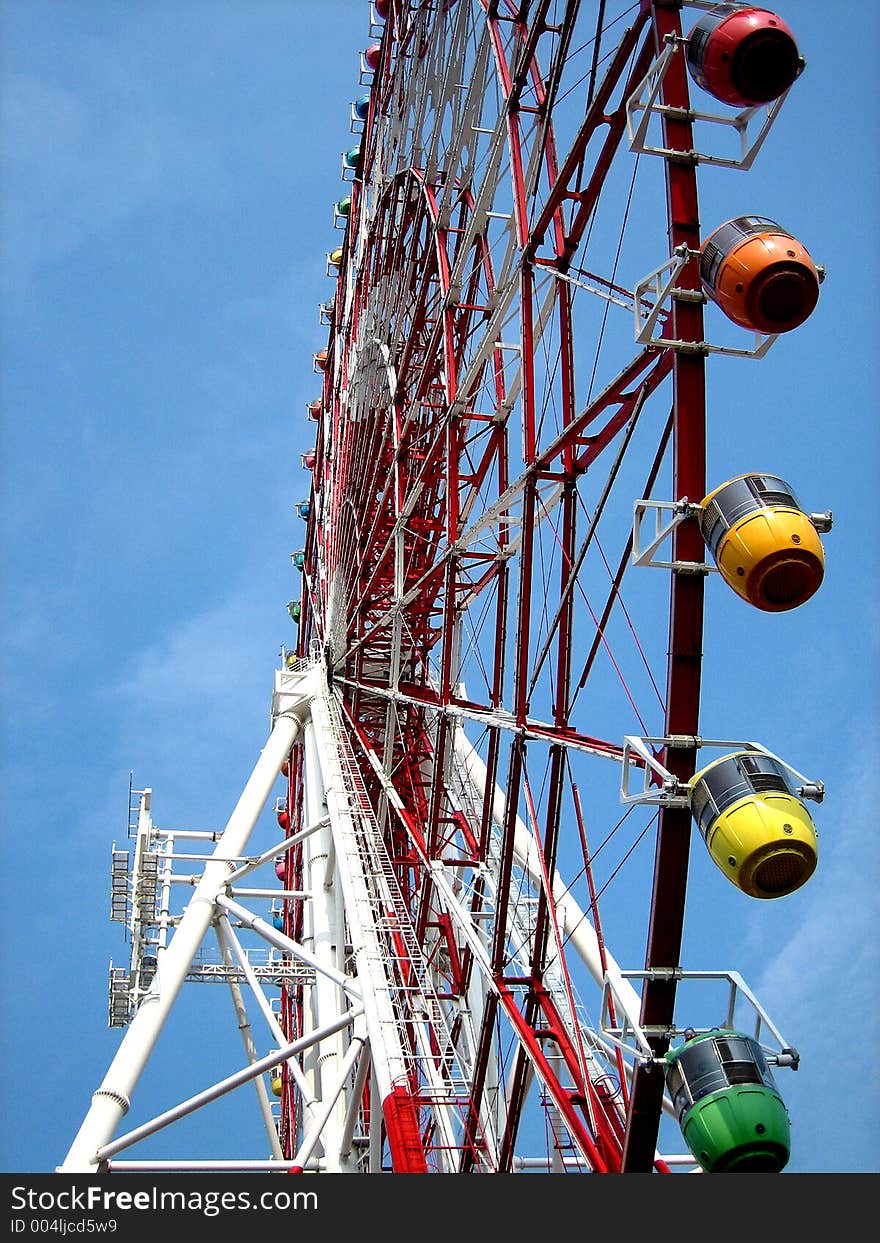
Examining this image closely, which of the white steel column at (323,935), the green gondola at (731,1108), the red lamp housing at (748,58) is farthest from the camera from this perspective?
the white steel column at (323,935)

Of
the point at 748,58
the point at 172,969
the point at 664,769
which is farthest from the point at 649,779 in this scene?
the point at 172,969

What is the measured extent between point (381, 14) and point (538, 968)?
17820mm

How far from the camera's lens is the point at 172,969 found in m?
16.6

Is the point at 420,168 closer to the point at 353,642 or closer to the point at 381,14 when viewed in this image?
the point at 381,14

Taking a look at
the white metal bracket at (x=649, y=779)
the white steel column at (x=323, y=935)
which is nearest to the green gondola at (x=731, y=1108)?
the white metal bracket at (x=649, y=779)

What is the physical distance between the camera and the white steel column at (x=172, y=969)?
1442 cm

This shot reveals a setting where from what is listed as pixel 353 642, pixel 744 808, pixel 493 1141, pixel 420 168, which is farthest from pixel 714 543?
pixel 353 642

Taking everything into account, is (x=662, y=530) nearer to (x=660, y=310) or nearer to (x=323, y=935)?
(x=660, y=310)

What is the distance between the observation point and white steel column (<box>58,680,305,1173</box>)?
14422 millimetres

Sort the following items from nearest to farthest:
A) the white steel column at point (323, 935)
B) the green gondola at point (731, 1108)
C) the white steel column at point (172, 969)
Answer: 1. the green gondola at point (731, 1108)
2. the white steel column at point (172, 969)
3. the white steel column at point (323, 935)

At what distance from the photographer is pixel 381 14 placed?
915 inches

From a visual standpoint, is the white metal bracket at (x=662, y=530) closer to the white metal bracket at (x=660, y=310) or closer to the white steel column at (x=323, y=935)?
the white metal bracket at (x=660, y=310)

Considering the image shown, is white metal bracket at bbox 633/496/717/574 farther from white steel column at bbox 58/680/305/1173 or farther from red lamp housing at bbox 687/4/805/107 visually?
white steel column at bbox 58/680/305/1173

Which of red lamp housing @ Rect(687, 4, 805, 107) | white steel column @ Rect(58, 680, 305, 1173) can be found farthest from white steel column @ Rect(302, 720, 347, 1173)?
red lamp housing @ Rect(687, 4, 805, 107)
